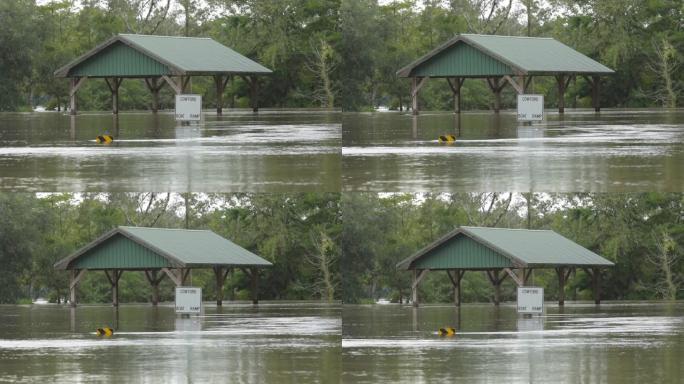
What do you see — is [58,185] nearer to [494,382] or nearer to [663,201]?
[494,382]

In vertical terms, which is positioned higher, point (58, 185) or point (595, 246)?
point (58, 185)

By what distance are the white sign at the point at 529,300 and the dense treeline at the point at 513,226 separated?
11.9 m

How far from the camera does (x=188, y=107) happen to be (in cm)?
3700

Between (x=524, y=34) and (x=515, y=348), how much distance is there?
19167 mm

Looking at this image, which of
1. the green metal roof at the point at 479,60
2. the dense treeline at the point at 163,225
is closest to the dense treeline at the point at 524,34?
the green metal roof at the point at 479,60

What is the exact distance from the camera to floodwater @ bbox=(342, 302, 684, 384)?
21000 millimetres

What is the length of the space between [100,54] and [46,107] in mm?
5209

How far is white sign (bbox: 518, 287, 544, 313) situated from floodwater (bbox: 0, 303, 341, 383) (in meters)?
4.82

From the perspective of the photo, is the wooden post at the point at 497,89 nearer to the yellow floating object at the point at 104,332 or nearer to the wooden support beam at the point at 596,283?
the wooden support beam at the point at 596,283

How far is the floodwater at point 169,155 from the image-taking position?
27.2 m

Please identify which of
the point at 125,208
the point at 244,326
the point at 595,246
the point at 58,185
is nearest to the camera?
the point at 58,185

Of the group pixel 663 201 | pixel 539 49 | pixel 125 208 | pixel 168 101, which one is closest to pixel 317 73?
pixel 168 101

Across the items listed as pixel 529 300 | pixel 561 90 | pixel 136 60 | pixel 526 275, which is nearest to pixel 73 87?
pixel 136 60

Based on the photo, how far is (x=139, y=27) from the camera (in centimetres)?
4322
